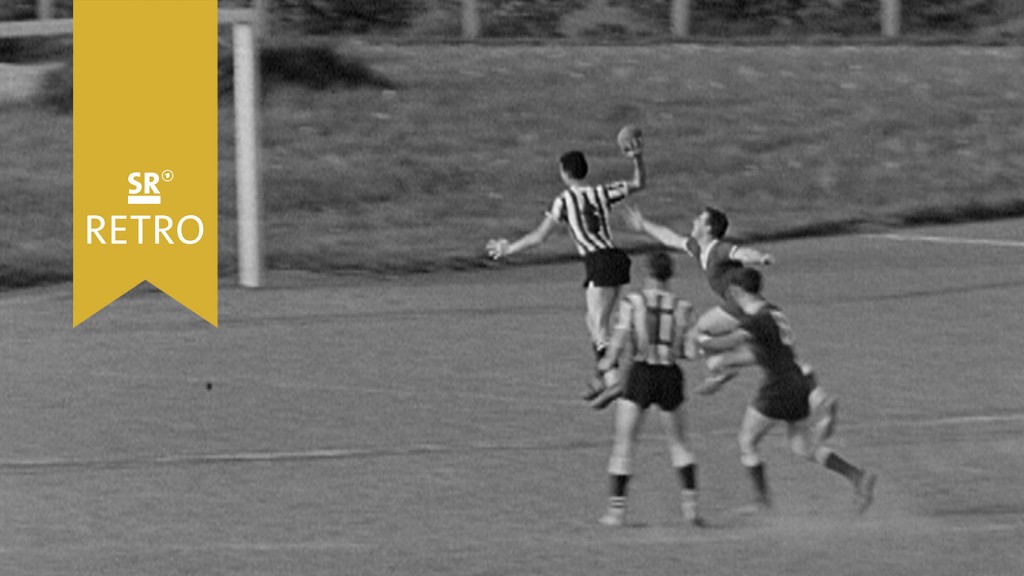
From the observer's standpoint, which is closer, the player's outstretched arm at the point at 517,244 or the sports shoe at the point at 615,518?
the sports shoe at the point at 615,518

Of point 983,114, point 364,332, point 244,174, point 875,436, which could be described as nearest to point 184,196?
point 244,174

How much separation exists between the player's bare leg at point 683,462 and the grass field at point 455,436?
0.53 ft

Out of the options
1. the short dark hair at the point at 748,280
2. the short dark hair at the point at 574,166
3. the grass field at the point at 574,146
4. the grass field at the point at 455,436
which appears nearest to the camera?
the grass field at the point at 455,436

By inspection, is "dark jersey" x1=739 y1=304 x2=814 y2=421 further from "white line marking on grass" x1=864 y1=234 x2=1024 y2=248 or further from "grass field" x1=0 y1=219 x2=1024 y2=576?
"white line marking on grass" x1=864 y1=234 x2=1024 y2=248

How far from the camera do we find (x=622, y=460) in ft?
42.9

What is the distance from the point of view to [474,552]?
12547 millimetres

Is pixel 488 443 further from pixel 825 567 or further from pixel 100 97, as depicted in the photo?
pixel 100 97

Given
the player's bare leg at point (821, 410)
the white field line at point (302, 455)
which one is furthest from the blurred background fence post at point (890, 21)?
the player's bare leg at point (821, 410)

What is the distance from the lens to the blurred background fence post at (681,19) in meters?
Answer: 37.1

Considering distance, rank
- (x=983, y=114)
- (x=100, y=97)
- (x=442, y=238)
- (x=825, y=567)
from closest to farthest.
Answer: (x=825, y=567) → (x=442, y=238) → (x=100, y=97) → (x=983, y=114)

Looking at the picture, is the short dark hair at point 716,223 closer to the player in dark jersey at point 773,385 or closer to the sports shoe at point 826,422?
the player in dark jersey at point 773,385

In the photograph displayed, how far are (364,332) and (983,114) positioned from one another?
50.8ft

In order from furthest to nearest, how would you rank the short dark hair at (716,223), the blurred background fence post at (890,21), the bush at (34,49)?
1. the blurred background fence post at (890,21)
2. the bush at (34,49)
3. the short dark hair at (716,223)

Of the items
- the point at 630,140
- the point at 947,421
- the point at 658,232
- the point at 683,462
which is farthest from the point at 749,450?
the point at 947,421
